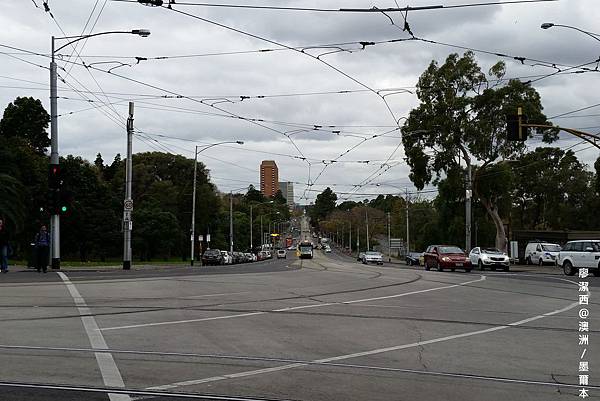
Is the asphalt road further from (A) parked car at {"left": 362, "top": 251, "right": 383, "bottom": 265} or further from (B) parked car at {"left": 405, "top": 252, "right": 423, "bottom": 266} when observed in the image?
(B) parked car at {"left": 405, "top": 252, "right": 423, "bottom": 266}

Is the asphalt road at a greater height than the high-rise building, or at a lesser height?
lesser

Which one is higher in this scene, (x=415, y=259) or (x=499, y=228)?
(x=499, y=228)

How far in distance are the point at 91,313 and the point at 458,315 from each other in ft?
26.2

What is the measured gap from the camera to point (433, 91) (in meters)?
55.2

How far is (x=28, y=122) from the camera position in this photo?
77125 mm

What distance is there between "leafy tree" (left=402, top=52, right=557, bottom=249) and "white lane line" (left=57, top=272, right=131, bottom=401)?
41.9 meters

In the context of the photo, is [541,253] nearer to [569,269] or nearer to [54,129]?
[569,269]

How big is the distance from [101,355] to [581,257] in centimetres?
2745

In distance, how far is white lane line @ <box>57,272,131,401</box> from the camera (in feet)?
24.9

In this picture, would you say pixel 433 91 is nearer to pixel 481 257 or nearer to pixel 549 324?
pixel 481 257

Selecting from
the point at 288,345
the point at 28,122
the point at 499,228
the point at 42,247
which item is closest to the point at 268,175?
the point at 28,122

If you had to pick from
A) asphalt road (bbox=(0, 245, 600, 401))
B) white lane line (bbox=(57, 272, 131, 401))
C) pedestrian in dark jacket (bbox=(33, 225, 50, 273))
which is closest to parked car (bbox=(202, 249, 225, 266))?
pedestrian in dark jacket (bbox=(33, 225, 50, 273))

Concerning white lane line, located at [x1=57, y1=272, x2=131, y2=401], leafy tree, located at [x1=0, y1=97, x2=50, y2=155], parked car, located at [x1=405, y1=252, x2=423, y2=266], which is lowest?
parked car, located at [x1=405, y1=252, x2=423, y2=266]

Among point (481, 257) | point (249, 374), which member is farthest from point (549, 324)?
point (481, 257)
